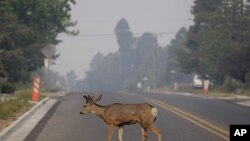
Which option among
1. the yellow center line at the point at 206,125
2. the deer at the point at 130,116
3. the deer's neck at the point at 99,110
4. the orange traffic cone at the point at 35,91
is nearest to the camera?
the deer at the point at 130,116

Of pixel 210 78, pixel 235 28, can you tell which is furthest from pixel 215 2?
pixel 235 28

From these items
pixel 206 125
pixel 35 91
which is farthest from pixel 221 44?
pixel 206 125

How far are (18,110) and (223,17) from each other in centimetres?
4833

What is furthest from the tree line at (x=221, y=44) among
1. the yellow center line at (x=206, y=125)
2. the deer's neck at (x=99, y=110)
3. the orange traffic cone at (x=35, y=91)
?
the deer's neck at (x=99, y=110)

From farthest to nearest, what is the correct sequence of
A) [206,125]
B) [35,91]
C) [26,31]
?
1. [26,31]
2. [35,91]
3. [206,125]

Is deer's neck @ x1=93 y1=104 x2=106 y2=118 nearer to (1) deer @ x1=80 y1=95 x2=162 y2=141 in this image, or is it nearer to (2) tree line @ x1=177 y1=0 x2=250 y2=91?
(1) deer @ x1=80 y1=95 x2=162 y2=141

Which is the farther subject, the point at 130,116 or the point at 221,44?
the point at 221,44

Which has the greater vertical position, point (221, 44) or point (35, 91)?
point (221, 44)

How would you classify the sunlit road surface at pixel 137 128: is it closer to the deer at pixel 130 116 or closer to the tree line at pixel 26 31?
the deer at pixel 130 116

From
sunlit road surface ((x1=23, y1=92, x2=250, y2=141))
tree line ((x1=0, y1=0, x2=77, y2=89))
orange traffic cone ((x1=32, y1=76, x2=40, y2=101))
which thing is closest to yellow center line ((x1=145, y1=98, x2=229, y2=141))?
sunlit road surface ((x1=23, y1=92, x2=250, y2=141))

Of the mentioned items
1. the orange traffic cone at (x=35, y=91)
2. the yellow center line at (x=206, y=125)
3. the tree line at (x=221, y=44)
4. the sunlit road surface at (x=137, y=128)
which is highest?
the tree line at (x=221, y=44)

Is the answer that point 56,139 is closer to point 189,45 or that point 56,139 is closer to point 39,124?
point 39,124

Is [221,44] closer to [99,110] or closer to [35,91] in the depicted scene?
[35,91]

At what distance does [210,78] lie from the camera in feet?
261
